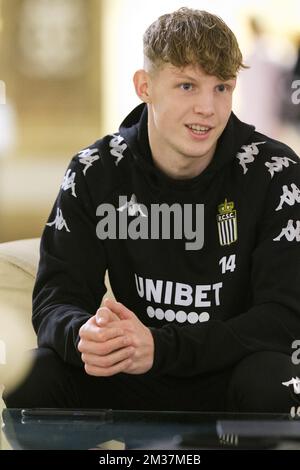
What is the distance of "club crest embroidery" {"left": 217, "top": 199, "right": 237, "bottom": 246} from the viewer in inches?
53.4

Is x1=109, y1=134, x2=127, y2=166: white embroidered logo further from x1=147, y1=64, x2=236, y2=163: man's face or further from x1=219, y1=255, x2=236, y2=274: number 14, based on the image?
x1=219, y1=255, x2=236, y2=274: number 14

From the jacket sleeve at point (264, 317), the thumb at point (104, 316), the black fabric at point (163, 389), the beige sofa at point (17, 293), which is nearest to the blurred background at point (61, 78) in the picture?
the beige sofa at point (17, 293)

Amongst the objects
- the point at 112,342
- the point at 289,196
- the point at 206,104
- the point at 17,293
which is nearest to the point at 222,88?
the point at 206,104

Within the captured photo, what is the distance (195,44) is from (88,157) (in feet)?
0.81

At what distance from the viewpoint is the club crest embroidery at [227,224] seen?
136cm

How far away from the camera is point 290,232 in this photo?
1.33 m

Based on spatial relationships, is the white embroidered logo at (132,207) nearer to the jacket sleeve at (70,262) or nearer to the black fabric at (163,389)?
the jacket sleeve at (70,262)

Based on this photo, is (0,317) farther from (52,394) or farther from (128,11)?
(128,11)

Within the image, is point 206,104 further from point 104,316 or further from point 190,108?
point 104,316

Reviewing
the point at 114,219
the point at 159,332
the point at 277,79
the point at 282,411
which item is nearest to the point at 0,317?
the point at 114,219

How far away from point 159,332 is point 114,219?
22 centimetres

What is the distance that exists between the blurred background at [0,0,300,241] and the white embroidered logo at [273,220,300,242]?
3.60 feet

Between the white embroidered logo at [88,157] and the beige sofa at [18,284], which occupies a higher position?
the white embroidered logo at [88,157]

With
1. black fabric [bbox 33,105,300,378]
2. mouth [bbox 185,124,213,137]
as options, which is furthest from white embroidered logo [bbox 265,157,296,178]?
mouth [bbox 185,124,213,137]
